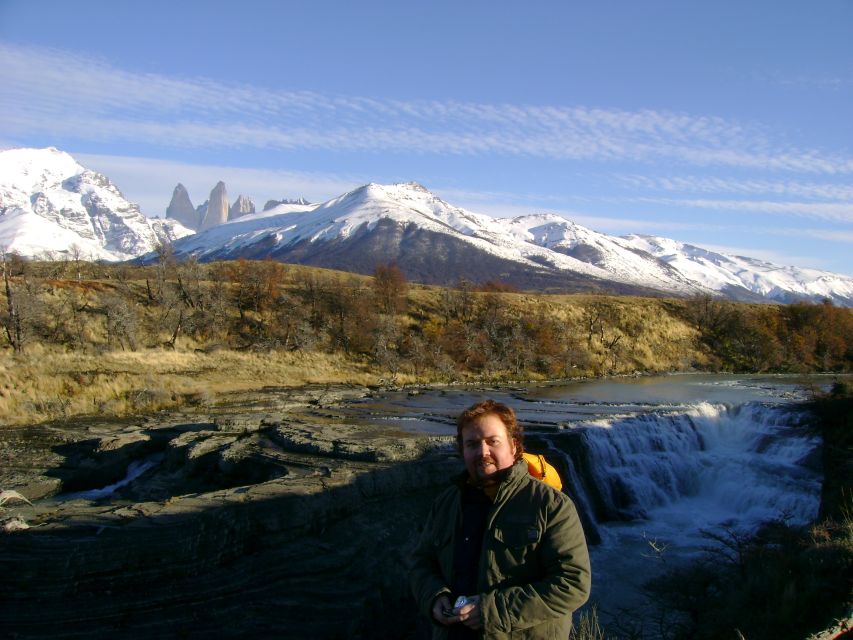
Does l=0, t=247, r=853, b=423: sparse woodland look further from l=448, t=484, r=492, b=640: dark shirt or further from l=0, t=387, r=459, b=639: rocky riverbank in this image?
l=448, t=484, r=492, b=640: dark shirt

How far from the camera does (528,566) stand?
124 inches

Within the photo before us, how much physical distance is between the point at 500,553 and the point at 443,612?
1.50 feet

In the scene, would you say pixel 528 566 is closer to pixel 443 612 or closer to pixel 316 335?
pixel 443 612

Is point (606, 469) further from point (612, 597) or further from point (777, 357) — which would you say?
point (777, 357)

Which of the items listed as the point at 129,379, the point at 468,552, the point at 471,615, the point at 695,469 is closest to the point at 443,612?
the point at 471,615

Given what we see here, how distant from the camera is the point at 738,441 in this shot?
19.9 meters

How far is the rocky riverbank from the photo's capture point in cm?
740

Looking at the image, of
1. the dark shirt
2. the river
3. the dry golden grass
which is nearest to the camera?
the dark shirt

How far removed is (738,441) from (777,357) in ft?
93.6

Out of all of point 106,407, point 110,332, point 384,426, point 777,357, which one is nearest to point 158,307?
point 110,332

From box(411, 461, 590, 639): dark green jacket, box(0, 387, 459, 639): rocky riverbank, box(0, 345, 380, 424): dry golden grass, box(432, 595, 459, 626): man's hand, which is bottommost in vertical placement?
box(0, 345, 380, 424): dry golden grass

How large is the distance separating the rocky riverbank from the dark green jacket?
5410 millimetres

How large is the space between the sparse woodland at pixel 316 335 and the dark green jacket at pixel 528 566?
77.1ft

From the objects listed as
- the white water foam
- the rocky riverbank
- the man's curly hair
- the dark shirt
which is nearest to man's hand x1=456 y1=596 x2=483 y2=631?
the dark shirt
